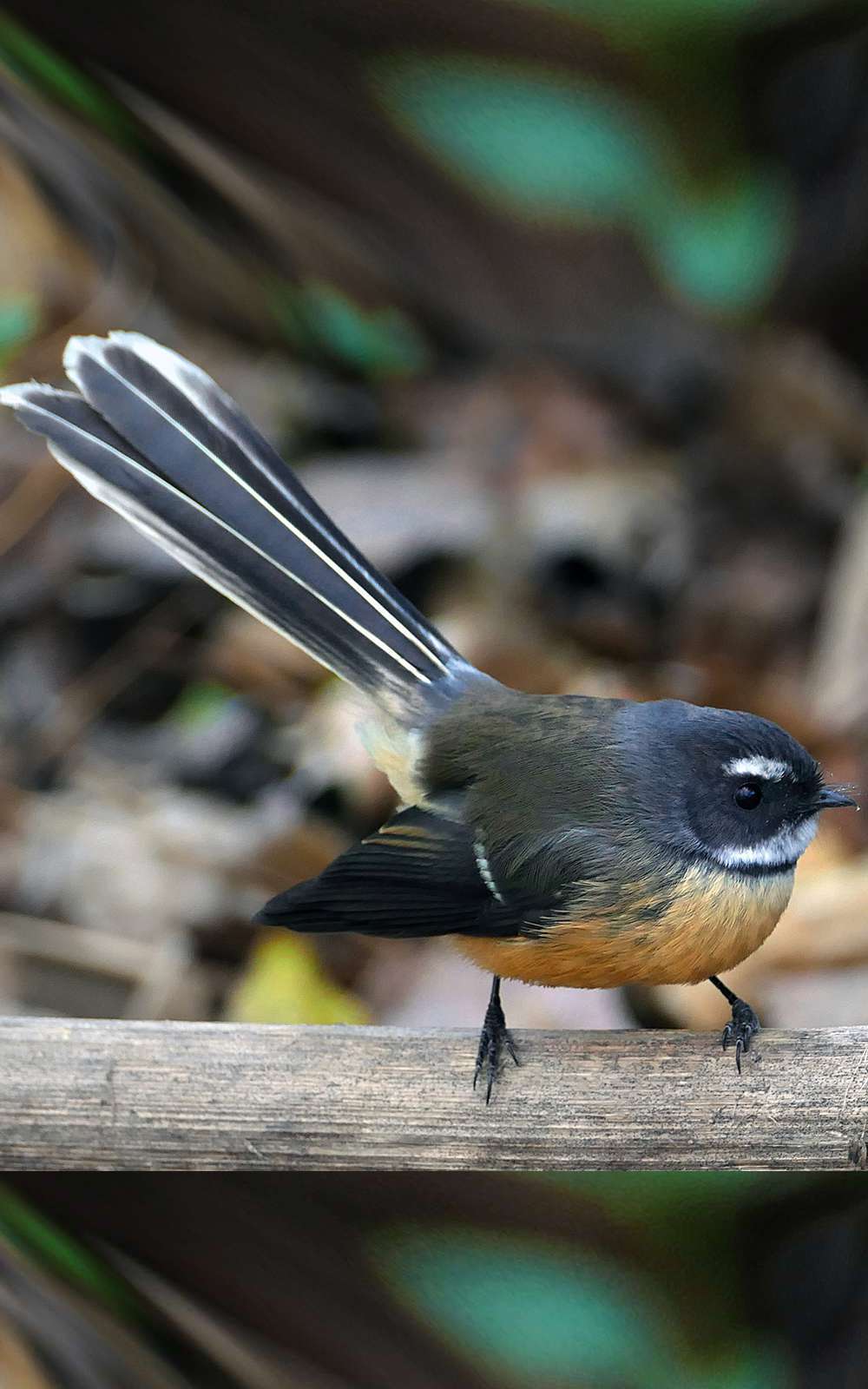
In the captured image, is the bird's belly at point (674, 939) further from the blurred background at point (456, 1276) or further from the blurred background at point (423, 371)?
the blurred background at point (423, 371)

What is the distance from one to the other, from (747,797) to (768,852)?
76 mm

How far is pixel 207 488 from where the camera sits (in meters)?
2.40

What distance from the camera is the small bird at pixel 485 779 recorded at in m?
2.18

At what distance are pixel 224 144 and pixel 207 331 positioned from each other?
0.90 m

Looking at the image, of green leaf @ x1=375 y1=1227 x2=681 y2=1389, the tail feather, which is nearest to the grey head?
the tail feather

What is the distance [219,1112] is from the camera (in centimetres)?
209

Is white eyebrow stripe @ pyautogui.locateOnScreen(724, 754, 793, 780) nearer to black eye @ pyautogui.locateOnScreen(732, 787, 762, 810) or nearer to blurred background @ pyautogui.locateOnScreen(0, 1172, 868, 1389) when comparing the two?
black eye @ pyautogui.locateOnScreen(732, 787, 762, 810)

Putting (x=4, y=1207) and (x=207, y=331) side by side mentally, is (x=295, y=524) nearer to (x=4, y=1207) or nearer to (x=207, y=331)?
(x=4, y=1207)

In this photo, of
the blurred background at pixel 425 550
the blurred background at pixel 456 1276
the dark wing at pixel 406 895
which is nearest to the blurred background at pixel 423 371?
the blurred background at pixel 425 550

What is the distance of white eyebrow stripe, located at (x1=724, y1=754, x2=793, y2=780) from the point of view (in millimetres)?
2203

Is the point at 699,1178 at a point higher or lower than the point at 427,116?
lower

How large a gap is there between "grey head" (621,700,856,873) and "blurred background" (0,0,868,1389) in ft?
1.68

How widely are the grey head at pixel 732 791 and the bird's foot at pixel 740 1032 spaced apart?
183mm

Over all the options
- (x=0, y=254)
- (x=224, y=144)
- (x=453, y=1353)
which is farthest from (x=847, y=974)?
(x=0, y=254)
